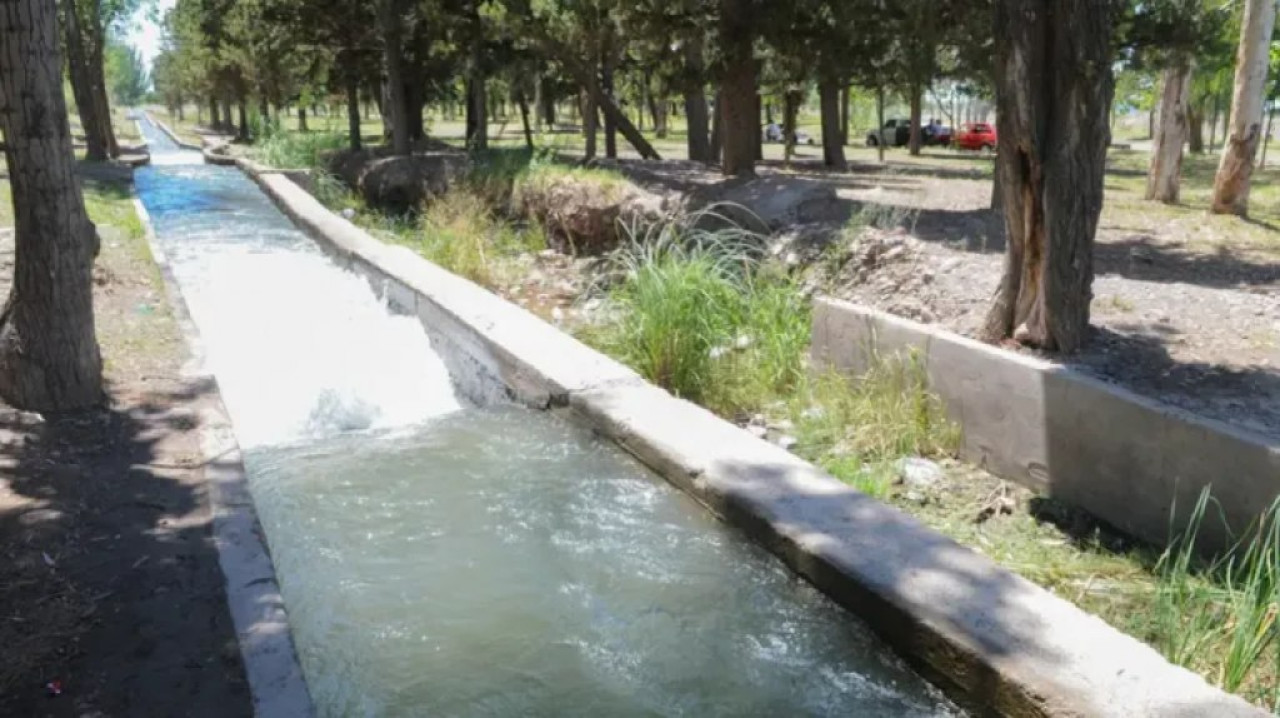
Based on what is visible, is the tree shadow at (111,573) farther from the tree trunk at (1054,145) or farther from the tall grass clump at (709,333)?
the tree trunk at (1054,145)

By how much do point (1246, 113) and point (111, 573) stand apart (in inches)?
434

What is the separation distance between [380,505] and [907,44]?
30.9 feet

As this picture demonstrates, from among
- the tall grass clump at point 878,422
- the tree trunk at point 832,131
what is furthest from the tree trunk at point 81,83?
the tall grass clump at point 878,422

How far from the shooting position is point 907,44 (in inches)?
470

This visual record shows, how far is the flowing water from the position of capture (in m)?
3.46

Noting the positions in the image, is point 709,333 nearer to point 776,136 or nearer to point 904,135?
point 904,135

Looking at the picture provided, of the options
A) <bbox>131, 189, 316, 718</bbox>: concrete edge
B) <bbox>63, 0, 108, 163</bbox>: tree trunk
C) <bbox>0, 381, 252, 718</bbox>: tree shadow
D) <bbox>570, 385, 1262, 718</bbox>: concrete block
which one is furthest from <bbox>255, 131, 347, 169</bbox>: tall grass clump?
<bbox>570, 385, 1262, 718</bbox>: concrete block

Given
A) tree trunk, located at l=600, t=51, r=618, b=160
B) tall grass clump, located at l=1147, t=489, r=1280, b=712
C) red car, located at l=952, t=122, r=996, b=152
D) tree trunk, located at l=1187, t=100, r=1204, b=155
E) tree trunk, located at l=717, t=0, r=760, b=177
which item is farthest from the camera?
red car, located at l=952, t=122, r=996, b=152

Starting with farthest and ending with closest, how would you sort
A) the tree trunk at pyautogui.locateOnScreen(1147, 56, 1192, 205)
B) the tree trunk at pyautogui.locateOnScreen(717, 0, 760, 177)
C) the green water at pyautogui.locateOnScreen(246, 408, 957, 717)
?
the tree trunk at pyautogui.locateOnScreen(717, 0, 760, 177)
the tree trunk at pyautogui.locateOnScreen(1147, 56, 1192, 205)
the green water at pyautogui.locateOnScreen(246, 408, 957, 717)

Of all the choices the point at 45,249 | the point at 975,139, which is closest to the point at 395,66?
the point at 45,249

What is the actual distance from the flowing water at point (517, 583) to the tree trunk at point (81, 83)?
742 inches

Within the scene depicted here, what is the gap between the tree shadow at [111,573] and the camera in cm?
302

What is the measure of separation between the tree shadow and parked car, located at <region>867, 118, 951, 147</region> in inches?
1145

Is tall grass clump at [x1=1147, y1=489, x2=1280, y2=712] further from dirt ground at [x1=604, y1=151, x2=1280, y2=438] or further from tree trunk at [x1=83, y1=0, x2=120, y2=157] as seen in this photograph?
tree trunk at [x1=83, y1=0, x2=120, y2=157]
